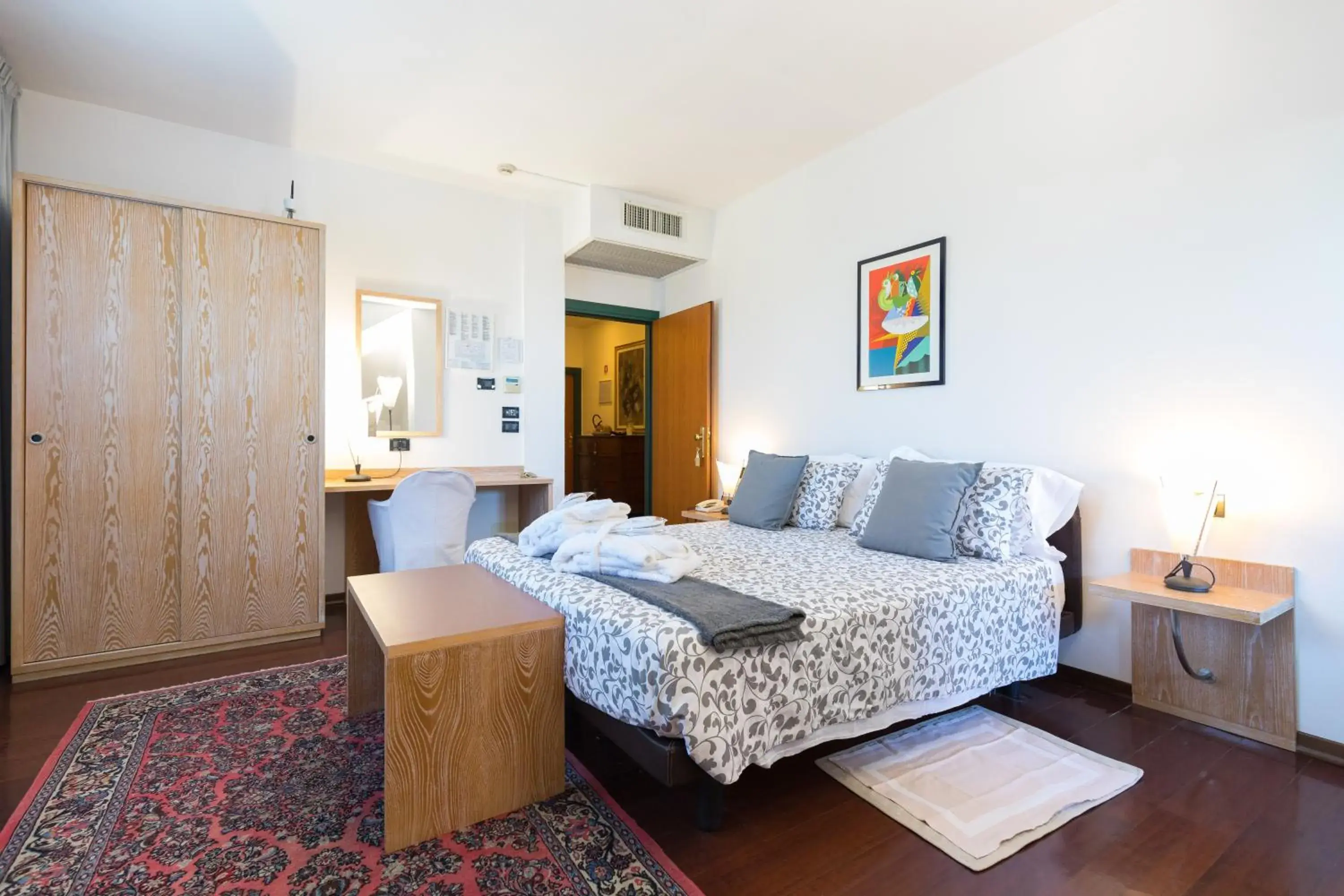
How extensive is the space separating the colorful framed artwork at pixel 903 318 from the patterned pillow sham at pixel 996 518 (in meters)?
0.79

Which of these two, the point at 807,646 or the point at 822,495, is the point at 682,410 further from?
the point at 807,646

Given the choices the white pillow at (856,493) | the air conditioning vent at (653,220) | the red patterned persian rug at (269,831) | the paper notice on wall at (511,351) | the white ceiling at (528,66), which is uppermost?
the white ceiling at (528,66)

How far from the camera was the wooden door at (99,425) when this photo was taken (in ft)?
9.14

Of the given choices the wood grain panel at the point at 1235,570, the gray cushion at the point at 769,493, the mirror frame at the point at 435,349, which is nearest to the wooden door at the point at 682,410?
the gray cushion at the point at 769,493

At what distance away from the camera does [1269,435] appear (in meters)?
2.25

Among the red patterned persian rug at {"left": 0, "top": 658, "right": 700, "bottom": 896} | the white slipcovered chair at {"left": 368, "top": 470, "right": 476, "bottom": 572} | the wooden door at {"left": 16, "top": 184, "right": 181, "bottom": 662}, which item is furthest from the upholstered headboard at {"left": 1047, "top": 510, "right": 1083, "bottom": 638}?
the wooden door at {"left": 16, "top": 184, "right": 181, "bottom": 662}

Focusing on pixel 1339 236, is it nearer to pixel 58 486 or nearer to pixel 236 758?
pixel 236 758

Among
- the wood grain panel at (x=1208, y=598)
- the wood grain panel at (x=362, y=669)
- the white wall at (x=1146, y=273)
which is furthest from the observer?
the wood grain panel at (x=362, y=669)

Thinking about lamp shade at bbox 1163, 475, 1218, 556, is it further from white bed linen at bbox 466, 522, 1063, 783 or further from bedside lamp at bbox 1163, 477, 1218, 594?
white bed linen at bbox 466, 522, 1063, 783

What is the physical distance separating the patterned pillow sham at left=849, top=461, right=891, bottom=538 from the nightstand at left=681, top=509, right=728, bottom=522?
1035 millimetres

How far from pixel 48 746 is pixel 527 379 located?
3.13 metres

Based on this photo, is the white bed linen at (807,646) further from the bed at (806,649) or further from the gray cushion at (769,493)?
the gray cushion at (769,493)

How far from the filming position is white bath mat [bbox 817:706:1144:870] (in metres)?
1.69

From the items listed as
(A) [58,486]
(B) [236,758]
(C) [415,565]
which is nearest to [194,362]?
(A) [58,486]
